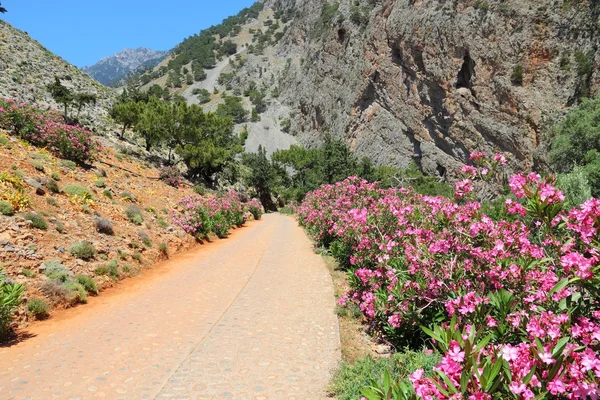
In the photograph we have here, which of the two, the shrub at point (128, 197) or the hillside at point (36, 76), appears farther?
the hillside at point (36, 76)

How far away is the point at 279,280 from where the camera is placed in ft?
30.6

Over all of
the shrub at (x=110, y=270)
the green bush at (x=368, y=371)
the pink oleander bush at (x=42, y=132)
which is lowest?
the green bush at (x=368, y=371)

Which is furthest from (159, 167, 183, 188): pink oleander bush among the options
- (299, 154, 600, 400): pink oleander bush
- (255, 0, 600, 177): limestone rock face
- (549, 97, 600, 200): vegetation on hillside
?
(255, 0, 600, 177): limestone rock face

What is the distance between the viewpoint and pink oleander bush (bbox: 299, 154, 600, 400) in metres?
2.11

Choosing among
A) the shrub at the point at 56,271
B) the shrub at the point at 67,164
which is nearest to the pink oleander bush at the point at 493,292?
the shrub at the point at 56,271

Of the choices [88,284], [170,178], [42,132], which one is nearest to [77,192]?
[88,284]

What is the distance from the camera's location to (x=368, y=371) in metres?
4.43

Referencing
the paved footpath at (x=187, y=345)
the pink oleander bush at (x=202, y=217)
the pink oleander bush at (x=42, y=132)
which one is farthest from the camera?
the pink oleander bush at (x=42, y=132)

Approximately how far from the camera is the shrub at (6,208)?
851 cm

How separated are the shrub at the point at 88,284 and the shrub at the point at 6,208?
250 cm

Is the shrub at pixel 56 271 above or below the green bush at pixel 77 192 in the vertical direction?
below

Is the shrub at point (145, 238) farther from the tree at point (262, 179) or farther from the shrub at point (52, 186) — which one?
the tree at point (262, 179)

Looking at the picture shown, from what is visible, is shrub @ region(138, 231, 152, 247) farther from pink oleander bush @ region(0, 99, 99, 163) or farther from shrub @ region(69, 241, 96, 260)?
pink oleander bush @ region(0, 99, 99, 163)

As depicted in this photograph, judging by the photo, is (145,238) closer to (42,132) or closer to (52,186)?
(52,186)
